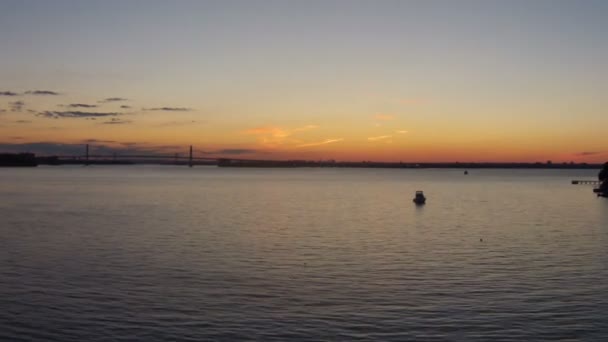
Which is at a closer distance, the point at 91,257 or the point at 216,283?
the point at 216,283

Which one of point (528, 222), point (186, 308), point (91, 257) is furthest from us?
point (528, 222)

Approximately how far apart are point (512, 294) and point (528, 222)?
33420mm

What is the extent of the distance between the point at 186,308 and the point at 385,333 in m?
6.78

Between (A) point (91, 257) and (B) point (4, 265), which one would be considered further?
(A) point (91, 257)

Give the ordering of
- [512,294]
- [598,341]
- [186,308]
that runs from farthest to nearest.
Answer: [512,294] < [186,308] < [598,341]

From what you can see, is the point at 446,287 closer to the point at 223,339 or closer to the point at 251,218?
the point at 223,339

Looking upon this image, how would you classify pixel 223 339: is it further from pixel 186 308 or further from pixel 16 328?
pixel 16 328

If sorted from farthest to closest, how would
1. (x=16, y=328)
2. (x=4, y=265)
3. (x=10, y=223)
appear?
(x=10, y=223) < (x=4, y=265) < (x=16, y=328)

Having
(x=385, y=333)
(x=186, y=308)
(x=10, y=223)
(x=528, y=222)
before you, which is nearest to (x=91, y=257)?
(x=186, y=308)

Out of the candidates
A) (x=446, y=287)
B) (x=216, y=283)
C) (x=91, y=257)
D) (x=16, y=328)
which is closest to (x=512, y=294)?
(x=446, y=287)

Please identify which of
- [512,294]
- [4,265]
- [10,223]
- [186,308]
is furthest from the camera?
[10,223]

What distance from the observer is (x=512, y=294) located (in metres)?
24.1

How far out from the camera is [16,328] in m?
19.2

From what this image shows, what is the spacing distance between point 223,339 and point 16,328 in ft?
20.6
